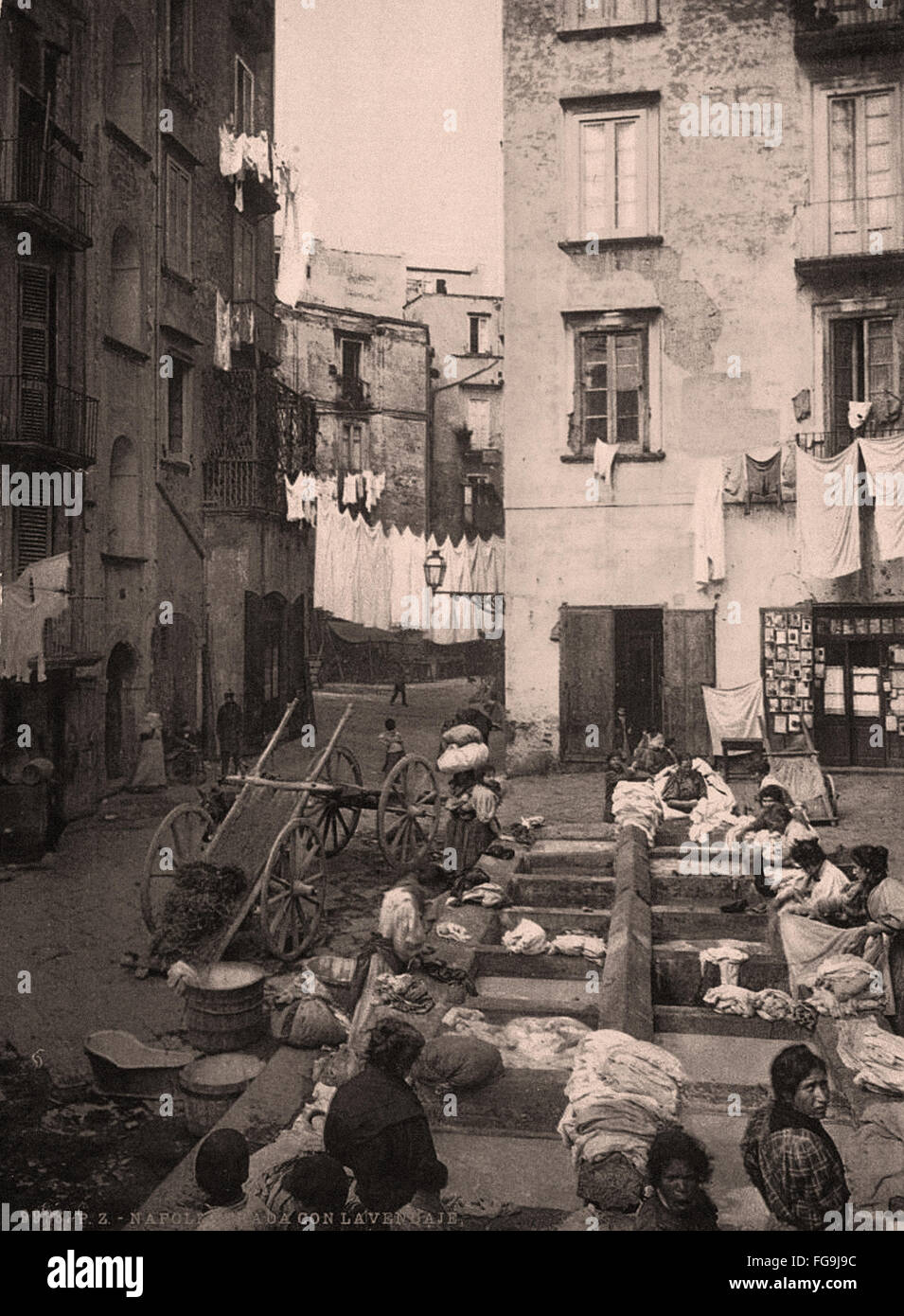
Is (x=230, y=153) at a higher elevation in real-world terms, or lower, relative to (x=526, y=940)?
higher

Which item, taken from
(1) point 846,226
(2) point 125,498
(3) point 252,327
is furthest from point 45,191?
(1) point 846,226

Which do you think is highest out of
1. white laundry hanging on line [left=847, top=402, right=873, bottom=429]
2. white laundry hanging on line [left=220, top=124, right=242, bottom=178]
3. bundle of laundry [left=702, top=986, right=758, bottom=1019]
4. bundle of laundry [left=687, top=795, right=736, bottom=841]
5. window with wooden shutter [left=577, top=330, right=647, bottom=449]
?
white laundry hanging on line [left=220, top=124, right=242, bottom=178]

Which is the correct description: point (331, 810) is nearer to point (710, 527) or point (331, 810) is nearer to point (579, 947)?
point (579, 947)

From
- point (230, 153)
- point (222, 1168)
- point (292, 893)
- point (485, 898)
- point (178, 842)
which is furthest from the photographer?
point (230, 153)

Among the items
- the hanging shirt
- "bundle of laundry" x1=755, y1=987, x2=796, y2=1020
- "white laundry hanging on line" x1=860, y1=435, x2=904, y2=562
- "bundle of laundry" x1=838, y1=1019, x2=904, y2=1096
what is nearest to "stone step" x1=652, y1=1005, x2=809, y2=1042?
"bundle of laundry" x1=755, y1=987, x2=796, y2=1020

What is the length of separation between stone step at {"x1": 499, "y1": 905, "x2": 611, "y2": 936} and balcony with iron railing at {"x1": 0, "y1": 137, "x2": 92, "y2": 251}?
31.2 feet

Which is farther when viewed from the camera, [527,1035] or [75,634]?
[75,634]

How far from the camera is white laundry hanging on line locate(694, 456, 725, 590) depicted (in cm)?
1566

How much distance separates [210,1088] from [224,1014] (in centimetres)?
59

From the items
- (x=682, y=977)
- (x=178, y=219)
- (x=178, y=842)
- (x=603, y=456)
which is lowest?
(x=682, y=977)

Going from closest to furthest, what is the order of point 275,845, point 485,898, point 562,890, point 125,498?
point 275,845, point 485,898, point 562,890, point 125,498

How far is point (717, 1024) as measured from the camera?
7105 mm

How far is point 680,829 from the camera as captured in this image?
11.6 m

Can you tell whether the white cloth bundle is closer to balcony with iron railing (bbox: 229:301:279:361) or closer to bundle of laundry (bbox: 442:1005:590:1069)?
bundle of laundry (bbox: 442:1005:590:1069)
